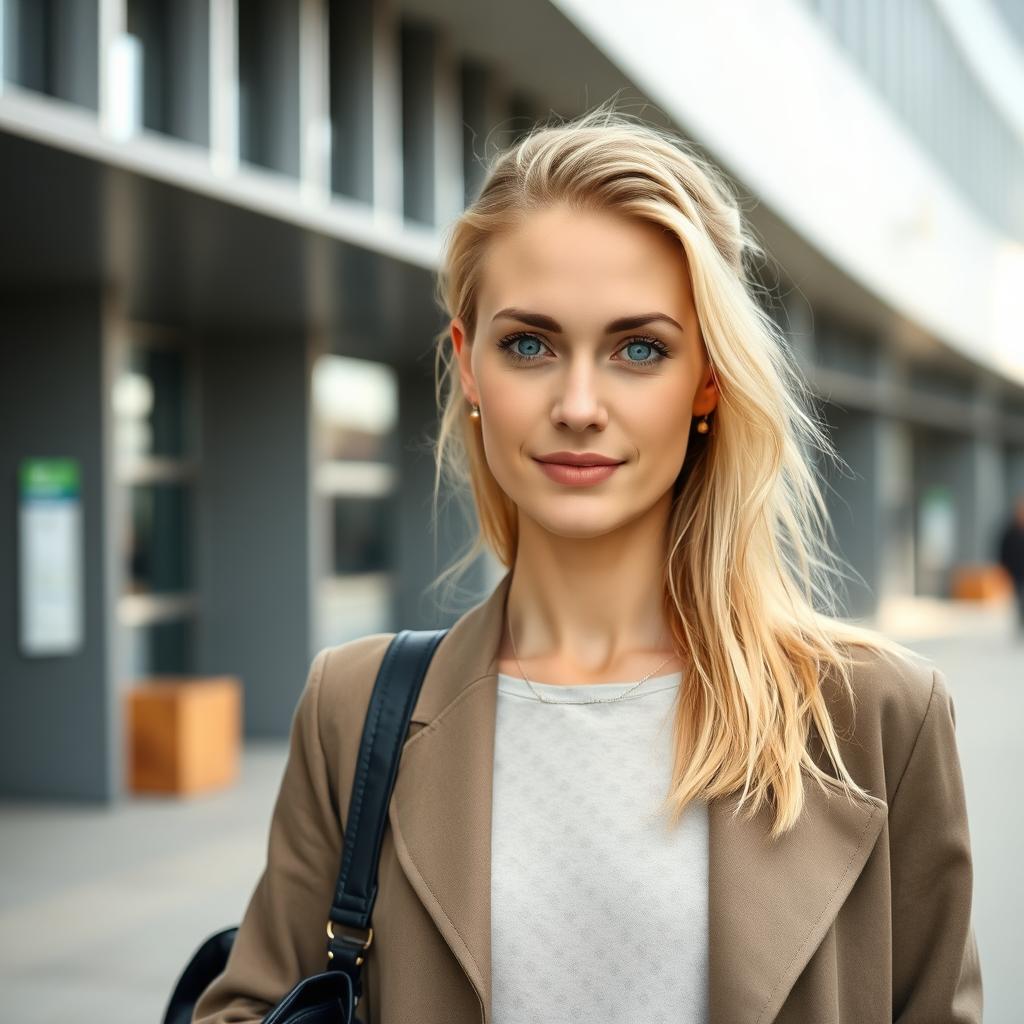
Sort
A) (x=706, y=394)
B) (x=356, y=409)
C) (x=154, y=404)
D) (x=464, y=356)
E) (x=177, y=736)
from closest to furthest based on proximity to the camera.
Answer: (x=706, y=394) → (x=464, y=356) → (x=177, y=736) → (x=154, y=404) → (x=356, y=409)

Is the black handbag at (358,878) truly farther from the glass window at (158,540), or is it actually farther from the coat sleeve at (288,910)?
the glass window at (158,540)

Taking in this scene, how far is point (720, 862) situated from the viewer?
1838 mm

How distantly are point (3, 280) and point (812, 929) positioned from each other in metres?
8.08

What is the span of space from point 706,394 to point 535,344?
29 cm

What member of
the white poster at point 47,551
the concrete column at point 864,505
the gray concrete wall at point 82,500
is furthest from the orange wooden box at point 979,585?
the white poster at point 47,551

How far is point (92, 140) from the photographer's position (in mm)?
5480

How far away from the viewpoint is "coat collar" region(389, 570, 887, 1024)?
5.86ft

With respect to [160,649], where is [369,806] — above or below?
above

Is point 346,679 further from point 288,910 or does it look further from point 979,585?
point 979,585

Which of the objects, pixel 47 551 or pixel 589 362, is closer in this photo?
pixel 589 362

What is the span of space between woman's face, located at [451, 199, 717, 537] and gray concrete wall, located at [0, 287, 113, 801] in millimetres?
7472

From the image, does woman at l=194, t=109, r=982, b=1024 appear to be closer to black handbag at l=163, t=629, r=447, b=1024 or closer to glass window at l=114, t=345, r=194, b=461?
black handbag at l=163, t=629, r=447, b=1024

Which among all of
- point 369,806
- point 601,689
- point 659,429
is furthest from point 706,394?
point 369,806

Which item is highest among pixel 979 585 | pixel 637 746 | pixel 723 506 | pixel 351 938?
pixel 723 506
